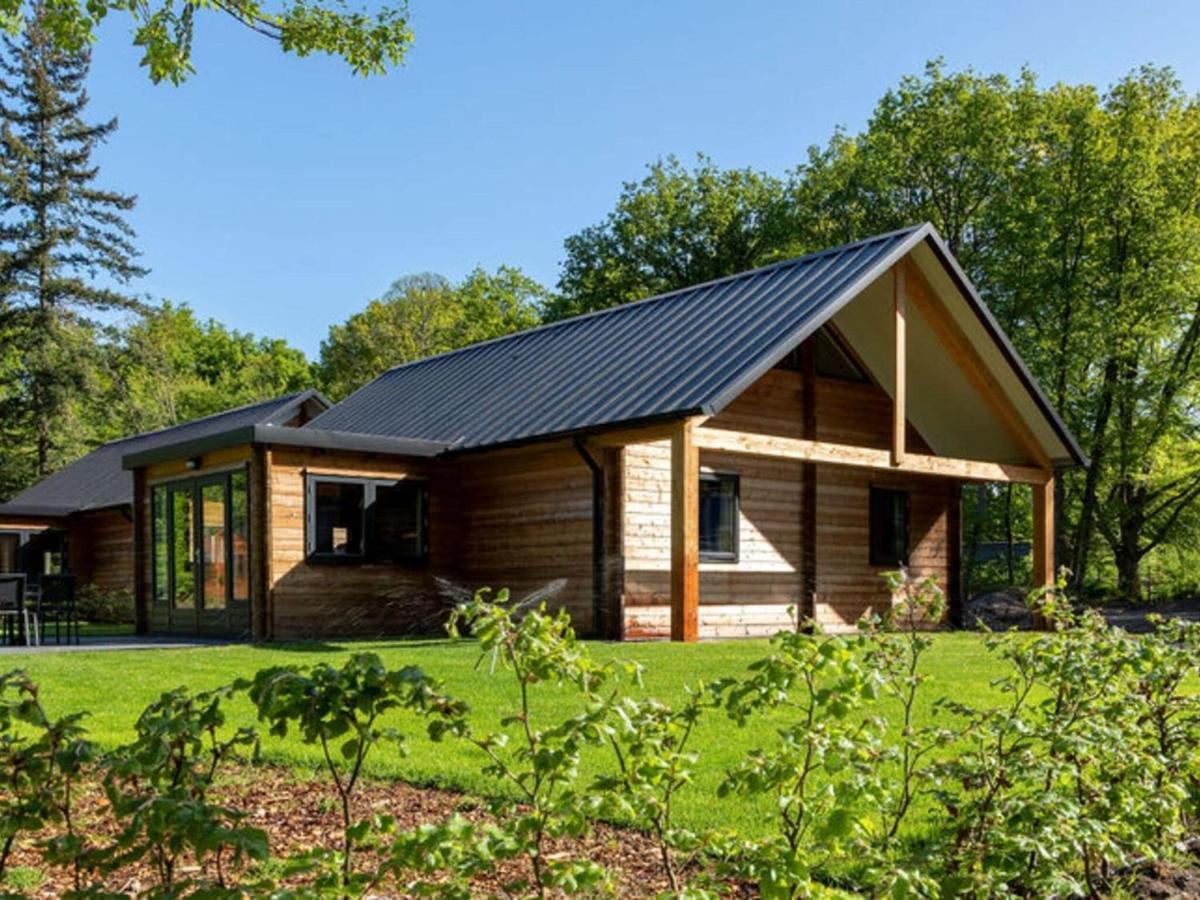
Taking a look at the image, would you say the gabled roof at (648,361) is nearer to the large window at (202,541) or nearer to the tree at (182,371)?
the large window at (202,541)

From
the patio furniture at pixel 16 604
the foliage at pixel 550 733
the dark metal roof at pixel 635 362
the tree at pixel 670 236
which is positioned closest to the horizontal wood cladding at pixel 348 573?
the dark metal roof at pixel 635 362

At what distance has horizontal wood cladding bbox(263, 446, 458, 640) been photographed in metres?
13.9

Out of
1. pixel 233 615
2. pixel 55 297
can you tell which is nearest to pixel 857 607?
pixel 233 615

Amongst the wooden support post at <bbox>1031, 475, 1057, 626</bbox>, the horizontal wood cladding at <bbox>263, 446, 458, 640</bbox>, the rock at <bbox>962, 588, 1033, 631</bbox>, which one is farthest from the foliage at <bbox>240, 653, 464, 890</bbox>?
the rock at <bbox>962, 588, 1033, 631</bbox>

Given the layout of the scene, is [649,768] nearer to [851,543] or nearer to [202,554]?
[202,554]

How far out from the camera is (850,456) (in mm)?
14719

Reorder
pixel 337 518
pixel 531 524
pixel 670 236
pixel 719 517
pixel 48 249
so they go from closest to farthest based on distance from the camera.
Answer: pixel 337 518 < pixel 531 524 < pixel 719 517 < pixel 48 249 < pixel 670 236

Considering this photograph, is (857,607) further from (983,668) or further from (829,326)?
(983,668)

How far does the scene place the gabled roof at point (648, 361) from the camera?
13172 mm

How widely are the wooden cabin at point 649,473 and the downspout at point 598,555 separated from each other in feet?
0.09

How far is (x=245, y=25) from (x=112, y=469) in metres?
19.7

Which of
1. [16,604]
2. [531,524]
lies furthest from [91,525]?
[531,524]

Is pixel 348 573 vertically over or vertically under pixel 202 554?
under

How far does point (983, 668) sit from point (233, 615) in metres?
8.88
